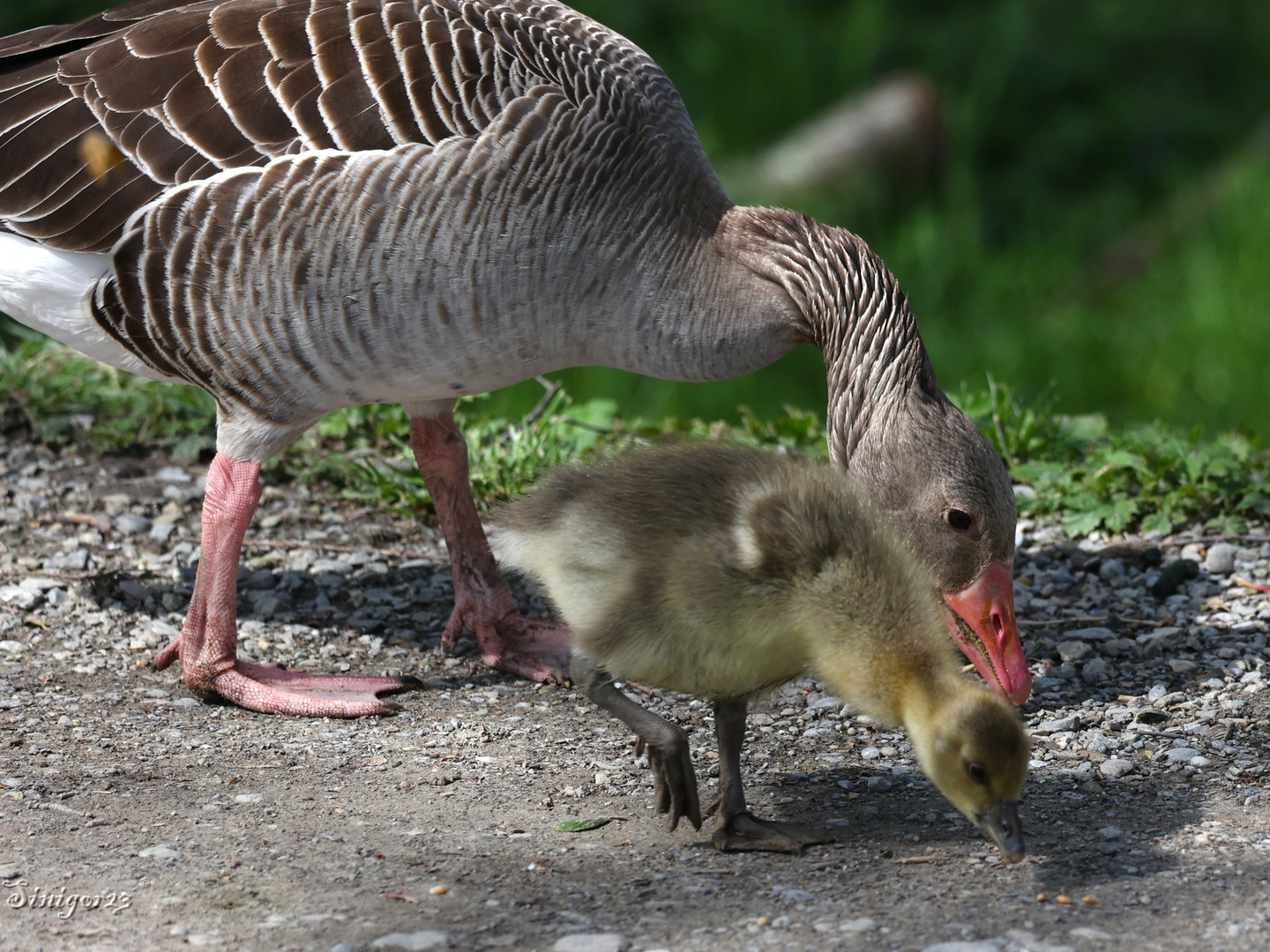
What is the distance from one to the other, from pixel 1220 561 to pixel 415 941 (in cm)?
402

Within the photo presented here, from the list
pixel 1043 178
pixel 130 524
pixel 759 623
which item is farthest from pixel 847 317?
pixel 1043 178

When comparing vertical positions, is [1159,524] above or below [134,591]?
below

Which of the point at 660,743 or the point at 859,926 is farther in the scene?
the point at 660,743

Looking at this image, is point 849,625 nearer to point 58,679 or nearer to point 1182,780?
point 1182,780

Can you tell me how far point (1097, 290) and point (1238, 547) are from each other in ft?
23.6

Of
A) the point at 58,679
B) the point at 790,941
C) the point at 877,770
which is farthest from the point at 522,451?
the point at 790,941

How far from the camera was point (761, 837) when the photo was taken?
381 centimetres

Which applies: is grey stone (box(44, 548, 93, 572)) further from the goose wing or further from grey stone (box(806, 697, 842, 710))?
grey stone (box(806, 697, 842, 710))

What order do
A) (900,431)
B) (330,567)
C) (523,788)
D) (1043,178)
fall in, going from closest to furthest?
(523,788) < (900,431) < (330,567) < (1043,178)

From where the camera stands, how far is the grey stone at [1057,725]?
4.67 metres

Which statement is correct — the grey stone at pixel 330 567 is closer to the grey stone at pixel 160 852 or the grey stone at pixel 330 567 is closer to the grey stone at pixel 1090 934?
the grey stone at pixel 160 852

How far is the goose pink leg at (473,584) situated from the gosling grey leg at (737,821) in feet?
4.53
